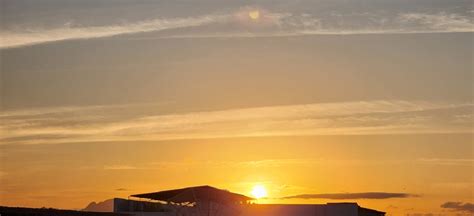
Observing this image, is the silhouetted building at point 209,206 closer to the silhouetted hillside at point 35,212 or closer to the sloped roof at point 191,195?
the sloped roof at point 191,195

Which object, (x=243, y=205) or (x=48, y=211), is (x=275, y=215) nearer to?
(x=243, y=205)

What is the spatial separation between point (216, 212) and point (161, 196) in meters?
7.97

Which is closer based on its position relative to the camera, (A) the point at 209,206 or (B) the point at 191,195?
(B) the point at 191,195

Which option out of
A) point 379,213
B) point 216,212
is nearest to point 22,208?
point 216,212

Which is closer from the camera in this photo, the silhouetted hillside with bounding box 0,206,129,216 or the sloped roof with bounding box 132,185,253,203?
the silhouetted hillside with bounding box 0,206,129,216

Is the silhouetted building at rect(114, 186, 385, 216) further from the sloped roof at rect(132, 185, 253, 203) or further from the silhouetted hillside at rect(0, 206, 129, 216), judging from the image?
the silhouetted hillside at rect(0, 206, 129, 216)

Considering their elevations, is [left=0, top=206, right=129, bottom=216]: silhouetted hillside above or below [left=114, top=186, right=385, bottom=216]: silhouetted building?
below

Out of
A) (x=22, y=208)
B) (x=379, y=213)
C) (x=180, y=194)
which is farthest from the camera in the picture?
(x=379, y=213)

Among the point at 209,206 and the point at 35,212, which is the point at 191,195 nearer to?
the point at 209,206

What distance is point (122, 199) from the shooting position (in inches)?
3637

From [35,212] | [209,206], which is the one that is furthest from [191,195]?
[35,212]

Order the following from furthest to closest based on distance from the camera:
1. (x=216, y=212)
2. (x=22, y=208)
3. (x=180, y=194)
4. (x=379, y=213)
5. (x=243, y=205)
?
(x=379, y=213)
(x=243, y=205)
(x=216, y=212)
(x=180, y=194)
(x=22, y=208)

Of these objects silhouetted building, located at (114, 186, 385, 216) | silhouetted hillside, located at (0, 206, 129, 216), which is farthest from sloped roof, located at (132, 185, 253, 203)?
silhouetted hillside, located at (0, 206, 129, 216)

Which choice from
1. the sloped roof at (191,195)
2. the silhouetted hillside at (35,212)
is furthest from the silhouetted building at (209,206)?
the silhouetted hillside at (35,212)
